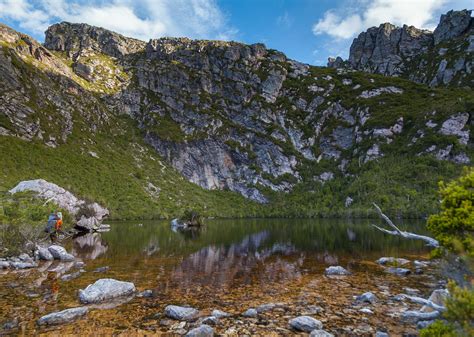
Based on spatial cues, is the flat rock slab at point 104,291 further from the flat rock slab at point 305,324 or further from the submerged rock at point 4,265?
the submerged rock at point 4,265

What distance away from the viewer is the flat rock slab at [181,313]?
48.9 ft

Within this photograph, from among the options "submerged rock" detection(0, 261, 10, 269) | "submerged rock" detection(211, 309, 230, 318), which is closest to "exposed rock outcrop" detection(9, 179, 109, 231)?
"submerged rock" detection(0, 261, 10, 269)

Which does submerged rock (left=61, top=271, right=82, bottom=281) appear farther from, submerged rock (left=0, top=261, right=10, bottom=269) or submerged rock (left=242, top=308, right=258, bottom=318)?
submerged rock (left=242, top=308, right=258, bottom=318)

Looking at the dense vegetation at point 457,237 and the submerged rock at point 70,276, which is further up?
the dense vegetation at point 457,237

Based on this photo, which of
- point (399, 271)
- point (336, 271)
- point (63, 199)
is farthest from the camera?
point (63, 199)

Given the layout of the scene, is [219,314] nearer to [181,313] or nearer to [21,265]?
[181,313]

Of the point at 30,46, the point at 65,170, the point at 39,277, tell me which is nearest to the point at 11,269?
the point at 39,277

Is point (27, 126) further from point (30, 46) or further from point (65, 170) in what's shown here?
point (30, 46)

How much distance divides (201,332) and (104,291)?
8.43 metres

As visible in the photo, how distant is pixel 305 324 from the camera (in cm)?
1348

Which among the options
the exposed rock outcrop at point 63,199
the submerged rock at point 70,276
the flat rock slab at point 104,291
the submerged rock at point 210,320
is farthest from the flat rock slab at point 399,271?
the exposed rock outcrop at point 63,199

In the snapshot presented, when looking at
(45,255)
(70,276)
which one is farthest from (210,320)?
(45,255)

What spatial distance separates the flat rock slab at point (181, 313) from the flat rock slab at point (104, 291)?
4.74m

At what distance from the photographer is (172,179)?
168375mm
